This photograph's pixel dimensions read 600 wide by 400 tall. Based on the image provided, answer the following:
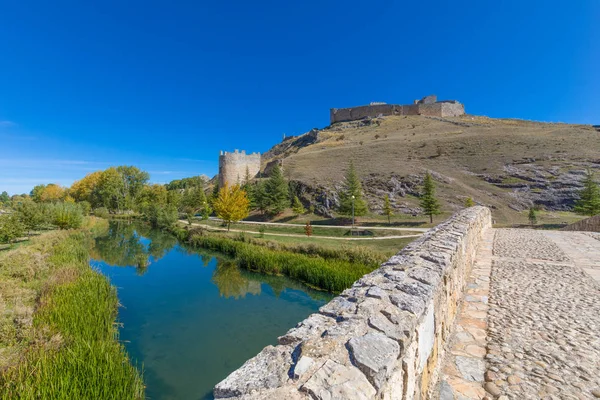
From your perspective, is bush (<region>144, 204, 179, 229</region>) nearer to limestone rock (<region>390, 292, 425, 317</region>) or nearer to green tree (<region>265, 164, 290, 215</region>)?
green tree (<region>265, 164, 290, 215</region>)

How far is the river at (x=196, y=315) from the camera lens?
794 cm

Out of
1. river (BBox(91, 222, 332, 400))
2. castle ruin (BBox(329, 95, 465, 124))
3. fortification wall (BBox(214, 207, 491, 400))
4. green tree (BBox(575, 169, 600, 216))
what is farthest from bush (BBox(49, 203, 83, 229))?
castle ruin (BBox(329, 95, 465, 124))

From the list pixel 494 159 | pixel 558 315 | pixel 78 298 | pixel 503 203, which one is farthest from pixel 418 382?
pixel 494 159

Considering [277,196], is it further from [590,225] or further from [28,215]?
[590,225]

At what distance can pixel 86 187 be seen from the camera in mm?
59000

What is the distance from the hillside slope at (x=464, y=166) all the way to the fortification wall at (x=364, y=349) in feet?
104

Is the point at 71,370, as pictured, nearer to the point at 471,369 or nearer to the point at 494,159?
the point at 471,369

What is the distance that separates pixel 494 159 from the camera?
41.0 metres

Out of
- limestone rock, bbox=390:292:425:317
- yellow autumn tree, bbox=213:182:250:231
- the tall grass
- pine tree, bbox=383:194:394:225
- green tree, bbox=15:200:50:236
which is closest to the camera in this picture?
limestone rock, bbox=390:292:425:317

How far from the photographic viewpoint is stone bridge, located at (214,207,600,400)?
1.52 metres

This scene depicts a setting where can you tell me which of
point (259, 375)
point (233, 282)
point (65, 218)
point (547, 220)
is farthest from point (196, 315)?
point (547, 220)

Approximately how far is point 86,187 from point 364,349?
74386 millimetres

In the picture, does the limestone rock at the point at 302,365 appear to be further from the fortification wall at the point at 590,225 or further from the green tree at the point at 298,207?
the green tree at the point at 298,207

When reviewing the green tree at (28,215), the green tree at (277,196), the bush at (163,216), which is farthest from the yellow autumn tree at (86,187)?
the green tree at (277,196)
